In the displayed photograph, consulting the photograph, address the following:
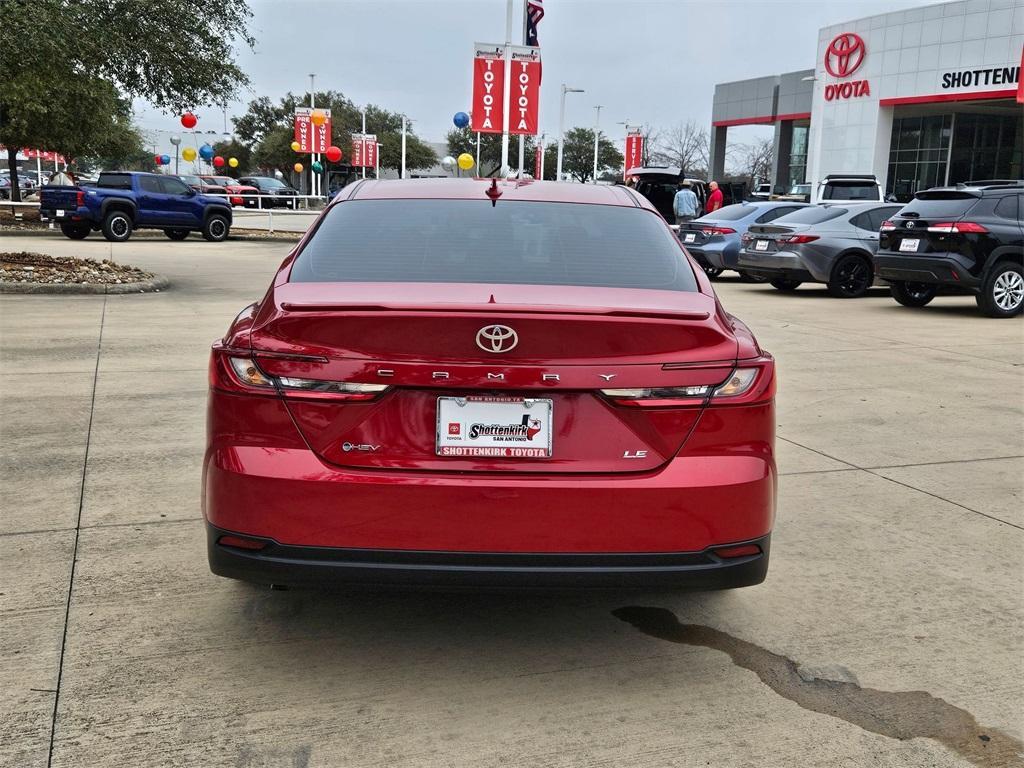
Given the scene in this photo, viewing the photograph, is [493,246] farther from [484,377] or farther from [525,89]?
[525,89]

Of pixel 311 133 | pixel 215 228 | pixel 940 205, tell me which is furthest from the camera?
pixel 311 133

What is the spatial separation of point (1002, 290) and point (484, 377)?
40.9 feet

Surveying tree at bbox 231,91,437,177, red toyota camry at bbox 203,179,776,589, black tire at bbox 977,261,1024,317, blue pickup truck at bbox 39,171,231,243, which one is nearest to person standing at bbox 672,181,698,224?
black tire at bbox 977,261,1024,317

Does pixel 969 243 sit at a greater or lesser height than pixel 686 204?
lesser

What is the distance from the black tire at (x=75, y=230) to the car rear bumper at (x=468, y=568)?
2438cm

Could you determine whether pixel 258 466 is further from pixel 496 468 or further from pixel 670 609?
pixel 670 609

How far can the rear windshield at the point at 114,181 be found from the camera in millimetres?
25266

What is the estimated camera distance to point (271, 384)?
3111mm

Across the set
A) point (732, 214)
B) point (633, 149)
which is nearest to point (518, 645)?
point (732, 214)

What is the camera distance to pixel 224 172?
90.0 meters

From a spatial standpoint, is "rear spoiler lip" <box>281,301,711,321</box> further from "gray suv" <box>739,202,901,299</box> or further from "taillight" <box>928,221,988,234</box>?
"gray suv" <box>739,202,901,299</box>

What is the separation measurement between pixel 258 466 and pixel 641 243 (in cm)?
170

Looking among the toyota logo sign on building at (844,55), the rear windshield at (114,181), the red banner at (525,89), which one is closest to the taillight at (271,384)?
the red banner at (525,89)

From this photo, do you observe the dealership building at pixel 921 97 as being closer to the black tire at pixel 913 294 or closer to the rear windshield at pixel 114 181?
the rear windshield at pixel 114 181
